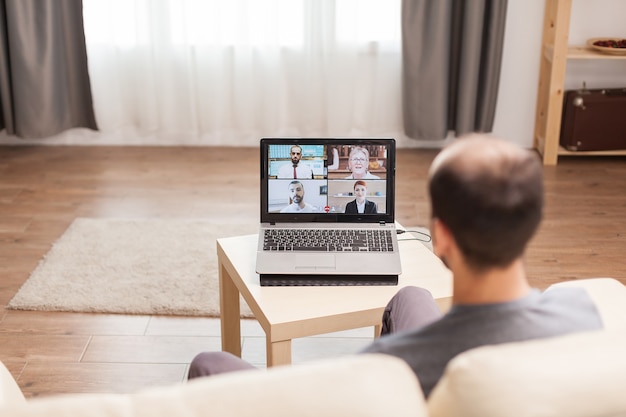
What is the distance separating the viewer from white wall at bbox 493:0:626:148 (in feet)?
14.8

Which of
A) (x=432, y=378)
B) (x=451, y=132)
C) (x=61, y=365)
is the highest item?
(x=432, y=378)

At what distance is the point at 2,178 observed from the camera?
14.1 feet

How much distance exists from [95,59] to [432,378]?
3762 mm

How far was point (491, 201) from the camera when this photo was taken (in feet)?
4.09

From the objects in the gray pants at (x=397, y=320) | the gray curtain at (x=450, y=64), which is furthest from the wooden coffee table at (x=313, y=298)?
the gray curtain at (x=450, y=64)

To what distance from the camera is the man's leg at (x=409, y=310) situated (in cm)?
190

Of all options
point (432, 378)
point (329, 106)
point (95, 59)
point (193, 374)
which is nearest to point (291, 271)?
point (193, 374)

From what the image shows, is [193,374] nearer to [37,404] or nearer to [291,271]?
[291,271]

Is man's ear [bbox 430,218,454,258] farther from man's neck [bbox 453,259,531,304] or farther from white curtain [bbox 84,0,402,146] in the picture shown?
white curtain [bbox 84,0,402,146]

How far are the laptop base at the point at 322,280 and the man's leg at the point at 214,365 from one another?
1.35ft

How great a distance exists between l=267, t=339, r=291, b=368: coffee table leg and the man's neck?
0.75m

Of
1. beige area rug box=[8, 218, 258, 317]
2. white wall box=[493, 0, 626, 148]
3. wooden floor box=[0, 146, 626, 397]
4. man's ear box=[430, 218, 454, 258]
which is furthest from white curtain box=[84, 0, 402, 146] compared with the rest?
man's ear box=[430, 218, 454, 258]

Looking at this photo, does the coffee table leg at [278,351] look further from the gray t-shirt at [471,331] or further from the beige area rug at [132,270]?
the beige area rug at [132,270]

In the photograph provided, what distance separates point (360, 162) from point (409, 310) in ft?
1.68
